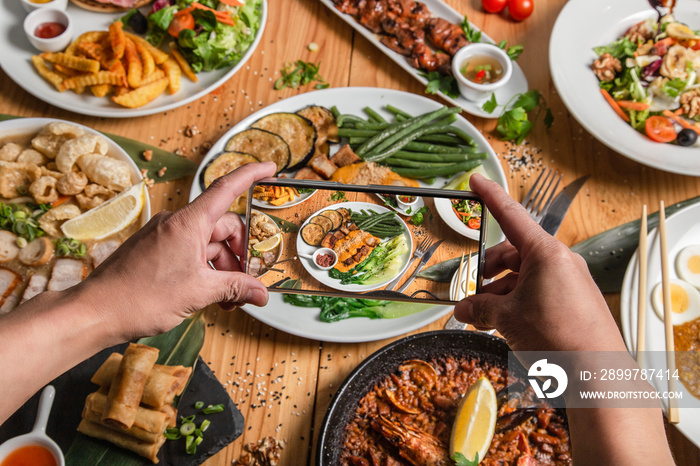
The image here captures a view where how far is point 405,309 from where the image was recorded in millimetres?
1968

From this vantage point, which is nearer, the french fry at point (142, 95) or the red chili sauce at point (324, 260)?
the red chili sauce at point (324, 260)

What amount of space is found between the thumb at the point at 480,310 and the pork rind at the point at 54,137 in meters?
1.81

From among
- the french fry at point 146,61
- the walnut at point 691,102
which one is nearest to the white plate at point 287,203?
the french fry at point 146,61

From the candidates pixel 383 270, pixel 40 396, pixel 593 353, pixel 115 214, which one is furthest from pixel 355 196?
pixel 40 396

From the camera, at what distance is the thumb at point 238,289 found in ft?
4.40

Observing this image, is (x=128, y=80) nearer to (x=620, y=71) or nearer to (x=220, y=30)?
(x=220, y=30)

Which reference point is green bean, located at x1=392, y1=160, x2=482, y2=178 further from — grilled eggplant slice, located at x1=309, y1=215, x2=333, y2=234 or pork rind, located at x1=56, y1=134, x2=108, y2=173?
pork rind, located at x1=56, y1=134, x2=108, y2=173

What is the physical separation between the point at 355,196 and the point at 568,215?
1234mm

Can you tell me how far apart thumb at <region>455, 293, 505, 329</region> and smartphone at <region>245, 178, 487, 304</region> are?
52mm

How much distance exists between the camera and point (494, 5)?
2.60 metres

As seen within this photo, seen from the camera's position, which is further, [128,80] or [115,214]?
[128,80]

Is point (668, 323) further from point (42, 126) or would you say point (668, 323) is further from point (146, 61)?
point (42, 126)

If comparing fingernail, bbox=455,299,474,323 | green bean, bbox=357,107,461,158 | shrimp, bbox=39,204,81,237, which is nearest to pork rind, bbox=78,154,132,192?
shrimp, bbox=39,204,81,237

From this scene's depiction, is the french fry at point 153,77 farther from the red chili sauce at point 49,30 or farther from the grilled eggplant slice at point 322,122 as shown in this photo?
the grilled eggplant slice at point 322,122
